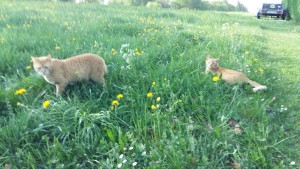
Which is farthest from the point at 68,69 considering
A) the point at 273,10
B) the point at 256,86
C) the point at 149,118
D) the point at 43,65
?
the point at 273,10

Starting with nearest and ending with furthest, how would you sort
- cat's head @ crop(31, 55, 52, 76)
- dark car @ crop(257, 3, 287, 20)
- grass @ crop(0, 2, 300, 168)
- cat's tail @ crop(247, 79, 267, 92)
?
1. grass @ crop(0, 2, 300, 168)
2. cat's head @ crop(31, 55, 52, 76)
3. cat's tail @ crop(247, 79, 267, 92)
4. dark car @ crop(257, 3, 287, 20)

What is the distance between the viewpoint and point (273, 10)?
19281 millimetres

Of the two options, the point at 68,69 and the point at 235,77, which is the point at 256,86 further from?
the point at 68,69

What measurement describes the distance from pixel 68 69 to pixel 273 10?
2011 centimetres

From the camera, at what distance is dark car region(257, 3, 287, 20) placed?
18622mm

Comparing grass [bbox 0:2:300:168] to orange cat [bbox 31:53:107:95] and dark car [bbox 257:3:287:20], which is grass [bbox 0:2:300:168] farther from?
dark car [bbox 257:3:287:20]

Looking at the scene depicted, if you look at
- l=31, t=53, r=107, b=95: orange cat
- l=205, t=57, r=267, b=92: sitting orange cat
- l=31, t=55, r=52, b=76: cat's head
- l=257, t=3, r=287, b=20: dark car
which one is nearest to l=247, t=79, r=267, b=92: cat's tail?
l=205, t=57, r=267, b=92: sitting orange cat

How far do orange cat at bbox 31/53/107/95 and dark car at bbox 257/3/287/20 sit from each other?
19.2 metres

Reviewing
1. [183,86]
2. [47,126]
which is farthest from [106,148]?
[183,86]

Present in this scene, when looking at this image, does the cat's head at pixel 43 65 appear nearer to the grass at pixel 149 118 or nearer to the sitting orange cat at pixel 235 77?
the grass at pixel 149 118

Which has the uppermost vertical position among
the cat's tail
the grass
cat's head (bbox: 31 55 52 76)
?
cat's head (bbox: 31 55 52 76)

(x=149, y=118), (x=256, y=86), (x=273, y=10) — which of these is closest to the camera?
(x=149, y=118)

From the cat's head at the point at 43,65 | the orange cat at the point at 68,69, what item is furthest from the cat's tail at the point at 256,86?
the cat's head at the point at 43,65

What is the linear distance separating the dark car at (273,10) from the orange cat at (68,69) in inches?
755
